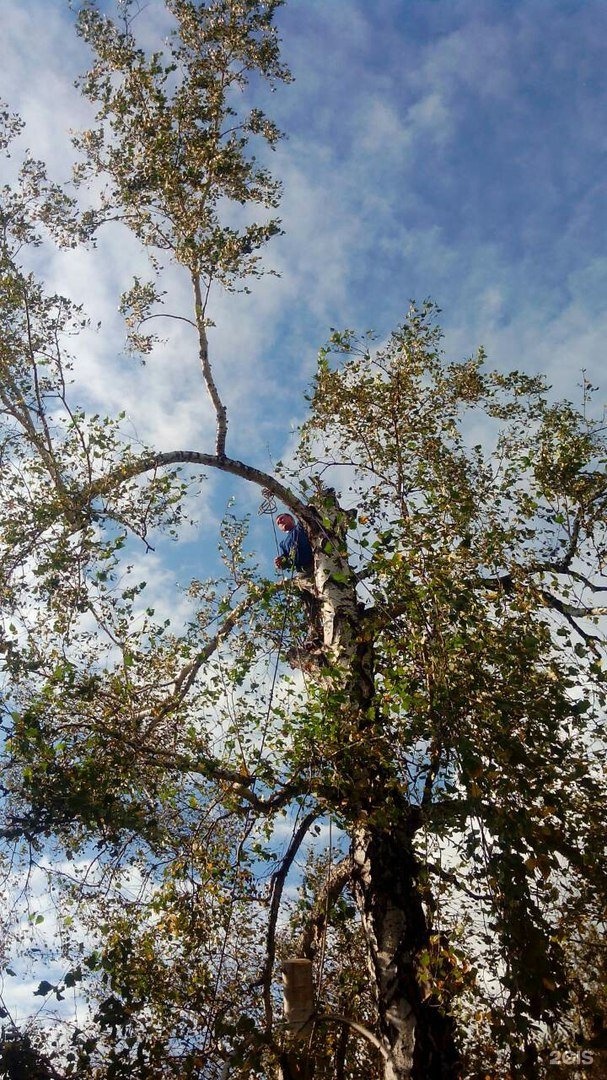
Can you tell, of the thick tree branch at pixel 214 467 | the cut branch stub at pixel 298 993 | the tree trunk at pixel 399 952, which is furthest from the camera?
the thick tree branch at pixel 214 467

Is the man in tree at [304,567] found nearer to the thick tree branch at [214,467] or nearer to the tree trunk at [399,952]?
the thick tree branch at [214,467]

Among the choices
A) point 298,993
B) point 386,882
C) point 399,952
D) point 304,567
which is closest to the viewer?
point 399,952

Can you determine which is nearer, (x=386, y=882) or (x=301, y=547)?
(x=386, y=882)

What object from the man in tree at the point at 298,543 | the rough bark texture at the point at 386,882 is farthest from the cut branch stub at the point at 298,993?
the man in tree at the point at 298,543

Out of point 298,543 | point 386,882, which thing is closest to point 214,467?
point 298,543

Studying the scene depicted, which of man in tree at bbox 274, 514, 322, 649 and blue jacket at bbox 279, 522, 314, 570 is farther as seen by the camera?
blue jacket at bbox 279, 522, 314, 570

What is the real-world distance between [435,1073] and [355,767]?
194 centimetres

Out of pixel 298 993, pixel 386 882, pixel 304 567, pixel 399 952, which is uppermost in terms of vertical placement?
pixel 304 567

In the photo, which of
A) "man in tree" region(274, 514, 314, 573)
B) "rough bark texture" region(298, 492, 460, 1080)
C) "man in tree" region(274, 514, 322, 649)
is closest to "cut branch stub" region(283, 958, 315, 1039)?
"rough bark texture" region(298, 492, 460, 1080)

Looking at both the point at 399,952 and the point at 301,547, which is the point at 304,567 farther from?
the point at 399,952

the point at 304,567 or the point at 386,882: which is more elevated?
the point at 304,567

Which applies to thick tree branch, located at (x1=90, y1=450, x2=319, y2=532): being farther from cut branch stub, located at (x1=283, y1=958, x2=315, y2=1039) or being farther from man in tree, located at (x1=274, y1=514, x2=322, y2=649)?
cut branch stub, located at (x1=283, y1=958, x2=315, y2=1039)

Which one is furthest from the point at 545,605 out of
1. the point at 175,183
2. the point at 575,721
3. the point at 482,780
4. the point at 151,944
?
the point at 175,183

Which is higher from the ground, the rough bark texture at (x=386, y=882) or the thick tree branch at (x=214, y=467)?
the thick tree branch at (x=214, y=467)
